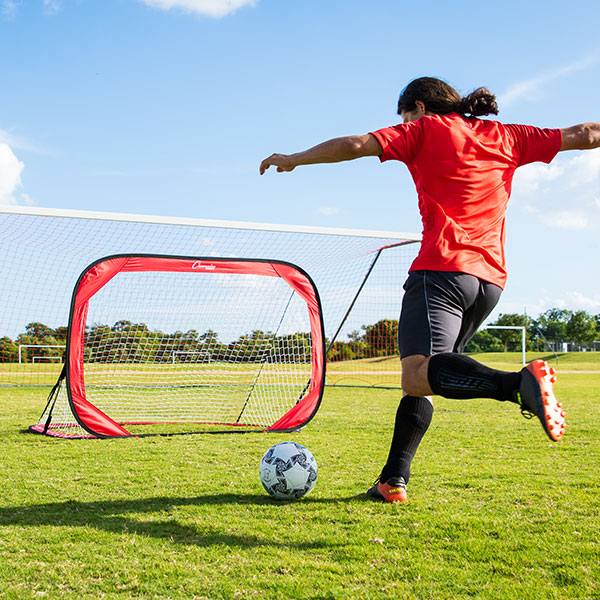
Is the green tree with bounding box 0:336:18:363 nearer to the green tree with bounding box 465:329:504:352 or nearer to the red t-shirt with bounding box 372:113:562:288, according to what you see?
the red t-shirt with bounding box 372:113:562:288

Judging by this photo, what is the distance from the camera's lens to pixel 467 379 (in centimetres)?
249

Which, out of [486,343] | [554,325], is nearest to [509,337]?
[486,343]

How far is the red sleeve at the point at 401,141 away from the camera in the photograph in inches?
108

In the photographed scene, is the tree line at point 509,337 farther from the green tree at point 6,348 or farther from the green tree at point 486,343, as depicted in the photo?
the green tree at point 6,348

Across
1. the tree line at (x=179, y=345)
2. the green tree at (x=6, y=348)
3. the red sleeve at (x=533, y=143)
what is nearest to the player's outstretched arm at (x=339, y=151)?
the red sleeve at (x=533, y=143)

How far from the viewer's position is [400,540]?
2.65m

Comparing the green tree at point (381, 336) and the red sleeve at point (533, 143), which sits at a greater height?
the red sleeve at point (533, 143)

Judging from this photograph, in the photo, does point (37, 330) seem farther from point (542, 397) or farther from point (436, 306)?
point (542, 397)

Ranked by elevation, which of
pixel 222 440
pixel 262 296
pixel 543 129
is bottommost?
pixel 222 440

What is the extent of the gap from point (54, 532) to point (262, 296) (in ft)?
17.3

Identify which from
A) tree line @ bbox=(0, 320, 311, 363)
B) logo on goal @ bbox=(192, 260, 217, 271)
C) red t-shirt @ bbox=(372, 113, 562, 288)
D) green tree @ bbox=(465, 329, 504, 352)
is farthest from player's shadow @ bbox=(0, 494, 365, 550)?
green tree @ bbox=(465, 329, 504, 352)

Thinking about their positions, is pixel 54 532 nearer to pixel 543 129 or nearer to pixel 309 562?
pixel 309 562

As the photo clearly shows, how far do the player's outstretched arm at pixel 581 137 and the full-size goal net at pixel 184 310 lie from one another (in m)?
3.12

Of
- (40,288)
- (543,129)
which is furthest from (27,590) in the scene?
(40,288)
